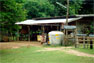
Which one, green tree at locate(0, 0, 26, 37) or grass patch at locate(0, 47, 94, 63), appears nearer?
grass patch at locate(0, 47, 94, 63)

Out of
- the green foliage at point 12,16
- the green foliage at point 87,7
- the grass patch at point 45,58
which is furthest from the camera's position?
the green foliage at point 87,7

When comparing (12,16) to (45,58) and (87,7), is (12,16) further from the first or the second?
(87,7)

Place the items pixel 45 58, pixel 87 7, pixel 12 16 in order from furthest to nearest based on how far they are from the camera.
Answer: pixel 87 7 → pixel 12 16 → pixel 45 58

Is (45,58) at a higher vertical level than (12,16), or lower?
lower

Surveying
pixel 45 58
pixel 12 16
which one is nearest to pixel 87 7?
pixel 12 16

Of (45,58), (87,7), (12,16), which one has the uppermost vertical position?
(87,7)

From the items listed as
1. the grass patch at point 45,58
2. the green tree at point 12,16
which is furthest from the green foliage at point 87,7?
the grass patch at point 45,58

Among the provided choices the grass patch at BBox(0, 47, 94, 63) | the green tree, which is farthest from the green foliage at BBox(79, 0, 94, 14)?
the grass patch at BBox(0, 47, 94, 63)

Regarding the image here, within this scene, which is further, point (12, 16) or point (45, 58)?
point (12, 16)

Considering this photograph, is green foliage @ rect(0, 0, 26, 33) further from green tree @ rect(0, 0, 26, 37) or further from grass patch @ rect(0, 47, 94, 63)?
grass patch @ rect(0, 47, 94, 63)

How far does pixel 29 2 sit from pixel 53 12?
4301 millimetres

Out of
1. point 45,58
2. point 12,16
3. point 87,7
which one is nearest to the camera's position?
point 45,58

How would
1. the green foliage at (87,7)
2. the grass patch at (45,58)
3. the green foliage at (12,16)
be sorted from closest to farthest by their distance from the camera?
1. the grass patch at (45,58)
2. the green foliage at (12,16)
3. the green foliage at (87,7)

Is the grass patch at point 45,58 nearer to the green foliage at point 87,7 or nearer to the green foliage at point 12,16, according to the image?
the green foliage at point 12,16
